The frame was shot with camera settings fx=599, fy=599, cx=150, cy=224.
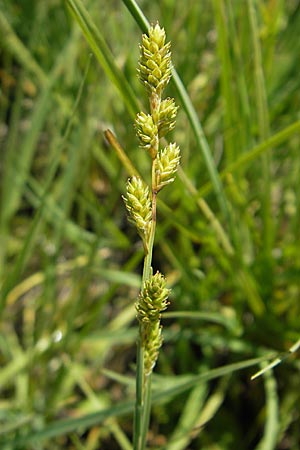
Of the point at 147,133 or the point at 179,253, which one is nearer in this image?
the point at 147,133

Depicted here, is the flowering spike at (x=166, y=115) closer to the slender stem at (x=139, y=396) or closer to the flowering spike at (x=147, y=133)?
the flowering spike at (x=147, y=133)

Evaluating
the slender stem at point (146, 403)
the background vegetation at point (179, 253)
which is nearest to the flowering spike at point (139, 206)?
the slender stem at point (146, 403)

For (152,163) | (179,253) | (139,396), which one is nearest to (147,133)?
(152,163)

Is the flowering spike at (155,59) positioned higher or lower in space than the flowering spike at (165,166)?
higher

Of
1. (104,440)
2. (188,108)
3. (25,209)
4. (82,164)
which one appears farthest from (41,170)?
(188,108)

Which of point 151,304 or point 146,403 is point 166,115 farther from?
point 146,403

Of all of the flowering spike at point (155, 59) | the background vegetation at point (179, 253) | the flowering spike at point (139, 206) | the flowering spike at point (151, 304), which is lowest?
the background vegetation at point (179, 253)

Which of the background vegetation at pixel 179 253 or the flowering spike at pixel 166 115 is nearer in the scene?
the flowering spike at pixel 166 115

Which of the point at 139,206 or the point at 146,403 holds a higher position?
the point at 139,206
